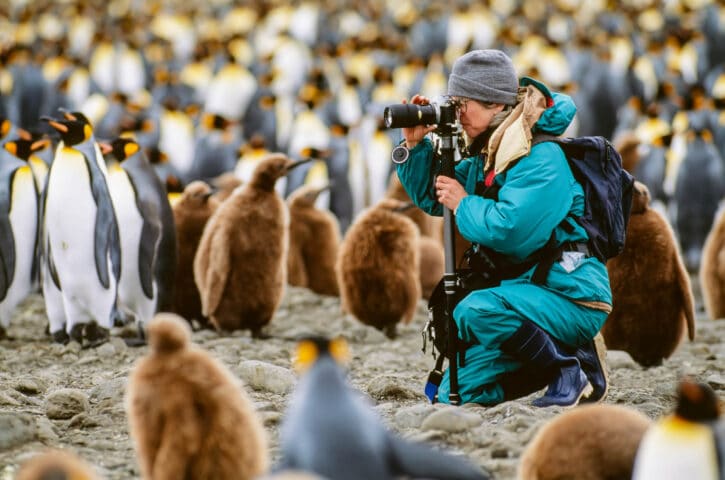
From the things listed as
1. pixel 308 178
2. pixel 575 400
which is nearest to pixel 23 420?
pixel 575 400

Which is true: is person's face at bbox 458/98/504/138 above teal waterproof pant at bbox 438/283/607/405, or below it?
above

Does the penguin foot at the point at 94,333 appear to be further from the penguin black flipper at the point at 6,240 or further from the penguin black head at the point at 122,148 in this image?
the penguin black head at the point at 122,148

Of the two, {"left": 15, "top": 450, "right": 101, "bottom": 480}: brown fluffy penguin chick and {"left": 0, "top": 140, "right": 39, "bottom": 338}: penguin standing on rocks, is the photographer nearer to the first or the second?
{"left": 15, "top": 450, "right": 101, "bottom": 480}: brown fluffy penguin chick

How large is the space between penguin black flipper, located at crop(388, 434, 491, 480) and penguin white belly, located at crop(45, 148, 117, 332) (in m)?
4.27

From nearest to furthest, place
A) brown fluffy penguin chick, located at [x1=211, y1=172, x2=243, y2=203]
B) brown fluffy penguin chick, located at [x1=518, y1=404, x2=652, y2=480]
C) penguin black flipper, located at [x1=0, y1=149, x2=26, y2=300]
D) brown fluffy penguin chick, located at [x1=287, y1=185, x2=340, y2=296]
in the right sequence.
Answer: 1. brown fluffy penguin chick, located at [x1=518, y1=404, x2=652, y2=480]
2. penguin black flipper, located at [x1=0, y1=149, x2=26, y2=300]
3. brown fluffy penguin chick, located at [x1=287, y1=185, x2=340, y2=296]
4. brown fluffy penguin chick, located at [x1=211, y1=172, x2=243, y2=203]

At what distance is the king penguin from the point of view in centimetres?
675

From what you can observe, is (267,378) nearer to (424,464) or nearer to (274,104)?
(424,464)

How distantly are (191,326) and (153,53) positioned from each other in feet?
54.8

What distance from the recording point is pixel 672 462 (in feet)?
8.38

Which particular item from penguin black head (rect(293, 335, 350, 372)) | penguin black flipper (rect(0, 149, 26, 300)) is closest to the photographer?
penguin black head (rect(293, 335, 350, 372))

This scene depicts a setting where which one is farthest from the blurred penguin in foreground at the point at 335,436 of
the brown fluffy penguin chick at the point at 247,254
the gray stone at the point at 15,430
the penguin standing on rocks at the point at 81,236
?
the penguin standing on rocks at the point at 81,236

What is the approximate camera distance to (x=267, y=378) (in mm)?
4773

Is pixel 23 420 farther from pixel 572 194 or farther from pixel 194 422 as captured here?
pixel 572 194

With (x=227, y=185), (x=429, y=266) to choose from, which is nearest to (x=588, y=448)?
(x=429, y=266)
